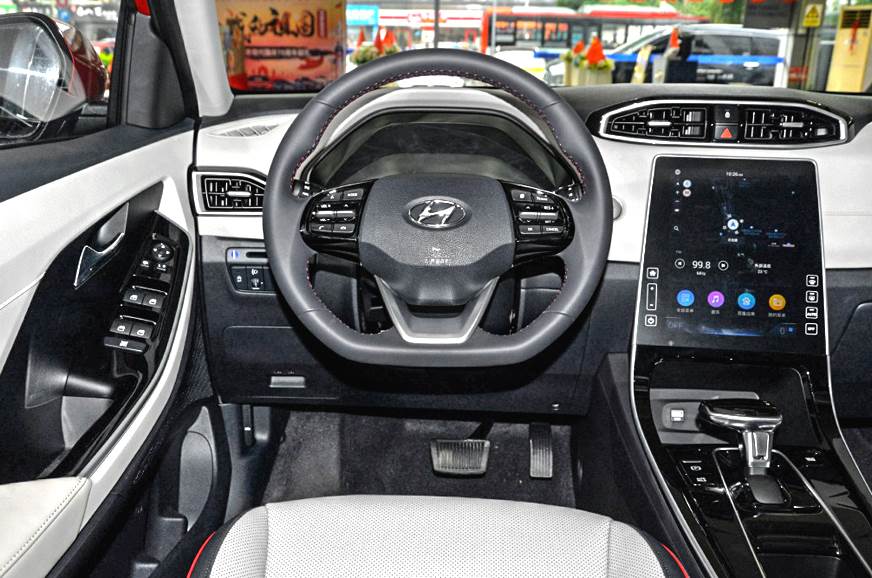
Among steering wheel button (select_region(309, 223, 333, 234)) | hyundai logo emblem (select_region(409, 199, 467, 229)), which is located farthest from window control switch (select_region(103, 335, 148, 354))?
hyundai logo emblem (select_region(409, 199, 467, 229))

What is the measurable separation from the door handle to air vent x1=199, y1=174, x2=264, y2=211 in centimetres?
24

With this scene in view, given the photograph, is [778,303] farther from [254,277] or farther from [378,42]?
[378,42]

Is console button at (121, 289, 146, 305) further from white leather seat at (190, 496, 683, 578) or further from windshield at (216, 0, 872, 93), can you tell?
windshield at (216, 0, 872, 93)

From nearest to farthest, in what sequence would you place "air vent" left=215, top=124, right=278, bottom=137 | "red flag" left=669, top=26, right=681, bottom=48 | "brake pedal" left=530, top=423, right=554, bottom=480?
"air vent" left=215, top=124, right=278, bottom=137 → "brake pedal" left=530, top=423, right=554, bottom=480 → "red flag" left=669, top=26, right=681, bottom=48

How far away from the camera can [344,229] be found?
1.34m

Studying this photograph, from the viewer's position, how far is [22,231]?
1.08 m

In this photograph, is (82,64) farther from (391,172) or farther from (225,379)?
(225,379)

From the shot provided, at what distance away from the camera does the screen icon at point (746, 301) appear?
5.45 feet

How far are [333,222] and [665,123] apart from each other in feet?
2.60

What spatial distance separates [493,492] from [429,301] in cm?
102

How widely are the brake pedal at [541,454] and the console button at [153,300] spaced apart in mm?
1122

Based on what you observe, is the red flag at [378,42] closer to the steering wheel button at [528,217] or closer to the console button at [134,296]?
the console button at [134,296]

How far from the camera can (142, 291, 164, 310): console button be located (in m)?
1.54

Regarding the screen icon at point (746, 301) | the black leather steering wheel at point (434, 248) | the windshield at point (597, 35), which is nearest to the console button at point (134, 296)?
the black leather steering wheel at point (434, 248)
